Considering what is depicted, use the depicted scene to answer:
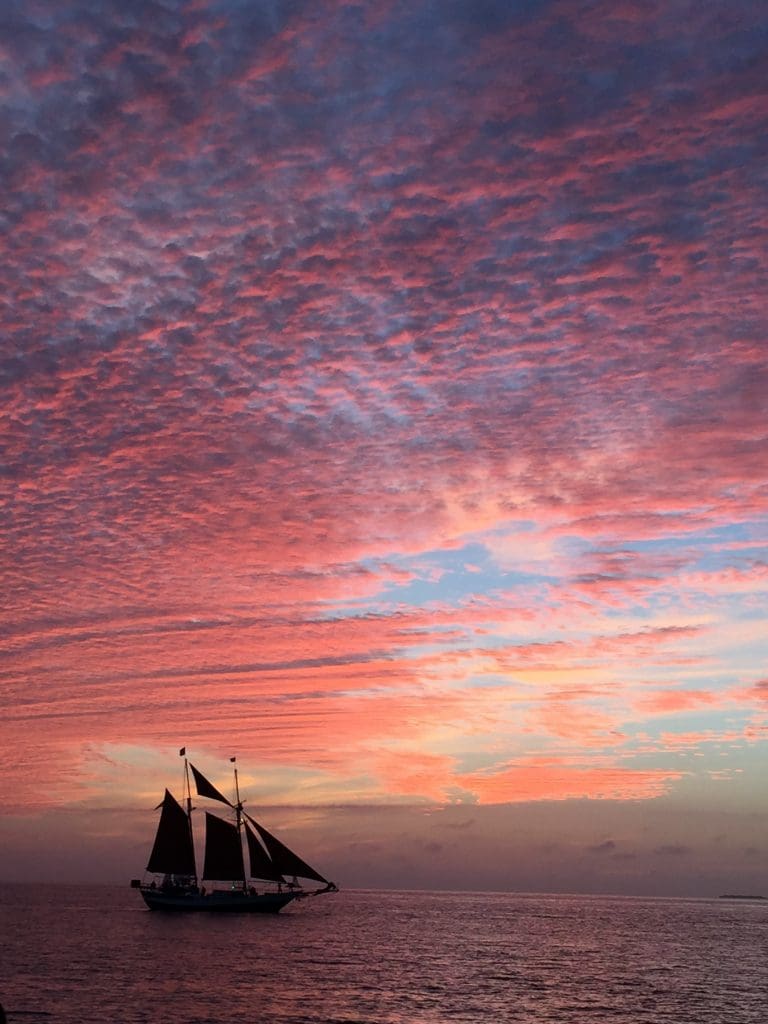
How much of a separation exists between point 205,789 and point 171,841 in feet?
46.4

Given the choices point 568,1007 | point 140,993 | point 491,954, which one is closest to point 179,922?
point 491,954

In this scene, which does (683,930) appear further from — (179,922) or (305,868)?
(179,922)

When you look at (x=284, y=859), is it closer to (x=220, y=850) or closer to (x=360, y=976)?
(x=220, y=850)

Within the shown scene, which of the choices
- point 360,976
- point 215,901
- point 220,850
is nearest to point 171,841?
point 220,850

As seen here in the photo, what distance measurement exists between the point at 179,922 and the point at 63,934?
2233 centimetres

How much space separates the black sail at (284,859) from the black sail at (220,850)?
4.72m

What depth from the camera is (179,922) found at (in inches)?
5994

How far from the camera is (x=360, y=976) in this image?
289ft

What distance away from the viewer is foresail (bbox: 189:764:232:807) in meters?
160

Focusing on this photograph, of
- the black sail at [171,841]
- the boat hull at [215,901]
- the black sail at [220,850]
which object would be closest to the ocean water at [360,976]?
the boat hull at [215,901]

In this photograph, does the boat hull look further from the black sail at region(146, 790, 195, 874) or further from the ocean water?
the black sail at region(146, 790, 195, 874)

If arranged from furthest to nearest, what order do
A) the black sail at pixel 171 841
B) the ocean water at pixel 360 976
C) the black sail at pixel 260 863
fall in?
the black sail at pixel 260 863 → the black sail at pixel 171 841 → the ocean water at pixel 360 976

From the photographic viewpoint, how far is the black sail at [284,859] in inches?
5989

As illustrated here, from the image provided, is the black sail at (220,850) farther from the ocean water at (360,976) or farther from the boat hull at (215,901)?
the ocean water at (360,976)
